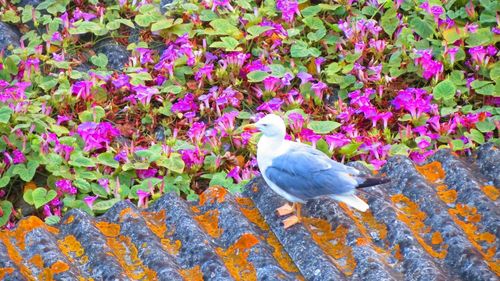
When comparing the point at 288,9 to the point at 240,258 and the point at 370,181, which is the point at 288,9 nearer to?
the point at 370,181

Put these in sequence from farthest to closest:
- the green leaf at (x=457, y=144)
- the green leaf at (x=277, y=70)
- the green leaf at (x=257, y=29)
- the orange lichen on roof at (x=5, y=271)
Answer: the green leaf at (x=257, y=29) < the green leaf at (x=277, y=70) < the green leaf at (x=457, y=144) < the orange lichen on roof at (x=5, y=271)

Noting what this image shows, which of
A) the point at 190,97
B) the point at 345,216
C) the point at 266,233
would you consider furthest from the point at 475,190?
the point at 190,97

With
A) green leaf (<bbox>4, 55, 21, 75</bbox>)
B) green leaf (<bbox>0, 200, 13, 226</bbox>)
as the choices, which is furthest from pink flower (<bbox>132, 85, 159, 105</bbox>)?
green leaf (<bbox>0, 200, 13, 226</bbox>)

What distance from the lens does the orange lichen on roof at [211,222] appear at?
4004 millimetres

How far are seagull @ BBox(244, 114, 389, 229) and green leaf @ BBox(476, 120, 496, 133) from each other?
1848 millimetres

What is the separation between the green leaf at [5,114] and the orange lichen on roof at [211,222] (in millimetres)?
1793

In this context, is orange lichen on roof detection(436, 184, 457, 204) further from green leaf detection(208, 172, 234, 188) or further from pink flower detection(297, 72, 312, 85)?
pink flower detection(297, 72, 312, 85)

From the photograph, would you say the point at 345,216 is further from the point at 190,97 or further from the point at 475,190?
the point at 190,97

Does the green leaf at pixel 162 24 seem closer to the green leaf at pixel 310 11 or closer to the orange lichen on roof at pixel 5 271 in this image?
the green leaf at pixel 310 11

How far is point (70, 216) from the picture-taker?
4047mm

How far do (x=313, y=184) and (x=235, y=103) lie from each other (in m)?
2.02

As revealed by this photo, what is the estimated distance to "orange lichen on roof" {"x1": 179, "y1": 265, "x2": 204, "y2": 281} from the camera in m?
3.65

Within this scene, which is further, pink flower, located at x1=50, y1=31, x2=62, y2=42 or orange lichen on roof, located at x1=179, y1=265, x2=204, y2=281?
pink flower, located at x1=50, y1=31, x2=62, y2=42

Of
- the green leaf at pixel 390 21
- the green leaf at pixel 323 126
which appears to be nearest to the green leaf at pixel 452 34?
the green leaf at pixel 390 21
